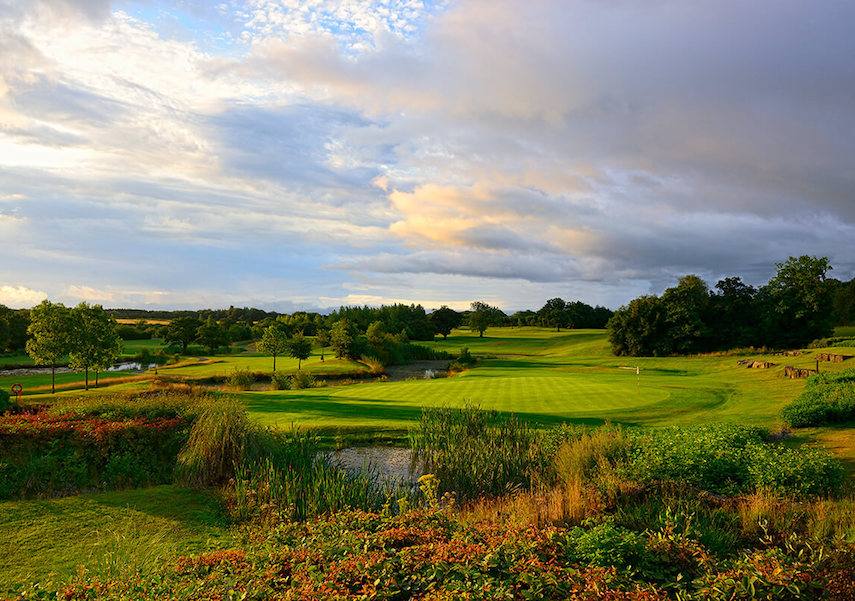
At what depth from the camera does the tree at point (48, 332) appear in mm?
29578

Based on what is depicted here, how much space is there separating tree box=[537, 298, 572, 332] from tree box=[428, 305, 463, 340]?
18.9 meters

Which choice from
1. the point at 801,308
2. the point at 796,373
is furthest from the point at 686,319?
the point at 796,373

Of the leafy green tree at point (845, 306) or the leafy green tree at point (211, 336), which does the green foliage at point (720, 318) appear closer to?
the leafy green tree at point (845, 306)

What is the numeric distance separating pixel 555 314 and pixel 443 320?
869 inches

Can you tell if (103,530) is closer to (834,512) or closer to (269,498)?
(269,498)

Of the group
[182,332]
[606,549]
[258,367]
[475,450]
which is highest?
[182,332]

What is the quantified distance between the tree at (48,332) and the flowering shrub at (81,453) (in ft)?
69.1

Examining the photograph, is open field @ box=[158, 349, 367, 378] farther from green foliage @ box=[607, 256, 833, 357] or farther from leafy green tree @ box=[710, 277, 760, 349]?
leafy green tree @ box=[710, 277, 760, 349]

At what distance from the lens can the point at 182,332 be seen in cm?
7212

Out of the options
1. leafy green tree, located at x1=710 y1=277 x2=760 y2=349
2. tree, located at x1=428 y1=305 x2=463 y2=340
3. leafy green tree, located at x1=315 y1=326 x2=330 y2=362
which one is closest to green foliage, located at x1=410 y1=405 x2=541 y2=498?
leafy green tree, located at x1=710 y1=277 x2=760 y2=349

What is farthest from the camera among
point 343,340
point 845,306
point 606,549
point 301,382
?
point 845,306

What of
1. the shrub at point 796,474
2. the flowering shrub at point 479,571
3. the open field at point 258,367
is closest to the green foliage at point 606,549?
the flowering shrub at point 479,571

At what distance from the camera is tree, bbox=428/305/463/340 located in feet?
319

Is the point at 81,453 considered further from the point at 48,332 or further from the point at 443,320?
the point at 443,320
